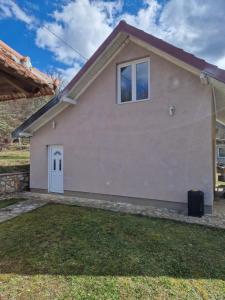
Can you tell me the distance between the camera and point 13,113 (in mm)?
29203

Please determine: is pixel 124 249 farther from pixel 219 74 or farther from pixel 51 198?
pixel 51 198

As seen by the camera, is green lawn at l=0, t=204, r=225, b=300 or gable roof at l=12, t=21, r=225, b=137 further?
gable roof at l=12, t=21, r=225, b=137

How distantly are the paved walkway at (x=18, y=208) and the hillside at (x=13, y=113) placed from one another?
17.9m

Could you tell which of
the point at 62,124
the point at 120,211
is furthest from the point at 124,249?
the point at 62,124

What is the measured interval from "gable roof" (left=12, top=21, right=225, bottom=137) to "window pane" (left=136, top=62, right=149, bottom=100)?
98 centimetres

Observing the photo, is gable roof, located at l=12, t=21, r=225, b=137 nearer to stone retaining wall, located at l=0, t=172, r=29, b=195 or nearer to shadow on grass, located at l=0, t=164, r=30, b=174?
shadow on grass, located at l=0, t=164, r=30, b=174

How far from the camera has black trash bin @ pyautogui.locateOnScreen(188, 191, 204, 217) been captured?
347 inches

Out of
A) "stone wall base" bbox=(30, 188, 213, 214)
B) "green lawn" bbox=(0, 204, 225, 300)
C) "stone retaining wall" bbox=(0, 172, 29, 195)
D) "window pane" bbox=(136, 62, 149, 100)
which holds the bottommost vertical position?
"green lawn" bbox=(0, 204, 225, 300)

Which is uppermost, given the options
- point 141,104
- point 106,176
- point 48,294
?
point 141,104

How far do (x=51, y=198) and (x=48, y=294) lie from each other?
866 cm

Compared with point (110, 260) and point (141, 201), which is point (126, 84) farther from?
point (110, 260)

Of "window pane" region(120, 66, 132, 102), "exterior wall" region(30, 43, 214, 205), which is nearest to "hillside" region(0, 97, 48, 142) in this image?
"exterior wall" region(30, 43, 214, 205)

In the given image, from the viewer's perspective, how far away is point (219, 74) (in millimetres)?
7863

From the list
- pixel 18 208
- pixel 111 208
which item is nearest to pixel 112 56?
pixel 111 208
